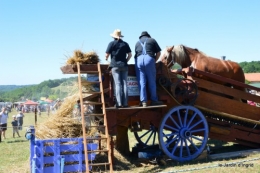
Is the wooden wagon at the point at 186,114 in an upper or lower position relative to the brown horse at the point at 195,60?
lower

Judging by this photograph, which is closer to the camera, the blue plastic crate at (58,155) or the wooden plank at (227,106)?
the blue plastic crate at (58,155)

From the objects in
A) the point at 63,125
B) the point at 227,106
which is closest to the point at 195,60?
the point at 227,106

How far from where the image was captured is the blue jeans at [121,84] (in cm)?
788

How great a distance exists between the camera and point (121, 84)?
797 cm

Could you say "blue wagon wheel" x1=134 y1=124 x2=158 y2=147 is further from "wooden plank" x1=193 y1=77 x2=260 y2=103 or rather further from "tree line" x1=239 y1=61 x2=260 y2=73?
"tree line" x1=239 y1=61 x2=260 y2=73

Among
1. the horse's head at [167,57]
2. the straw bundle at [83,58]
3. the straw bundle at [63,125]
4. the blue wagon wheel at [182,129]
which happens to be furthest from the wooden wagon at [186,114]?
the horse's head at [167,57]

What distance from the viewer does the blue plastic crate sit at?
742 cm

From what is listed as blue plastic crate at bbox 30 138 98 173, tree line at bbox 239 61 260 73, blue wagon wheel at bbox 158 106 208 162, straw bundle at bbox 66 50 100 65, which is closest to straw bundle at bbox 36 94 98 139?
blue plastic crate at bbox 30 138 98 173

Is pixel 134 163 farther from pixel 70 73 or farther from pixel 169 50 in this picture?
pixel 169 50

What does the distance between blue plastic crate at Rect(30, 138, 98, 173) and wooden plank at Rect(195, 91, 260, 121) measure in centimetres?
305

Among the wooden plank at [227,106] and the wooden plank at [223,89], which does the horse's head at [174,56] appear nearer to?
the wooden plank at [223,89]

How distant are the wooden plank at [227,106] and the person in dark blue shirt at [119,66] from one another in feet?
7.36

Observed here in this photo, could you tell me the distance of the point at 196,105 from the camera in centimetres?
918

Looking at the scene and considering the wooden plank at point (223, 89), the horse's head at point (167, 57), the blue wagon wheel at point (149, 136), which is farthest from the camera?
the horse's head at point (167, 57)
